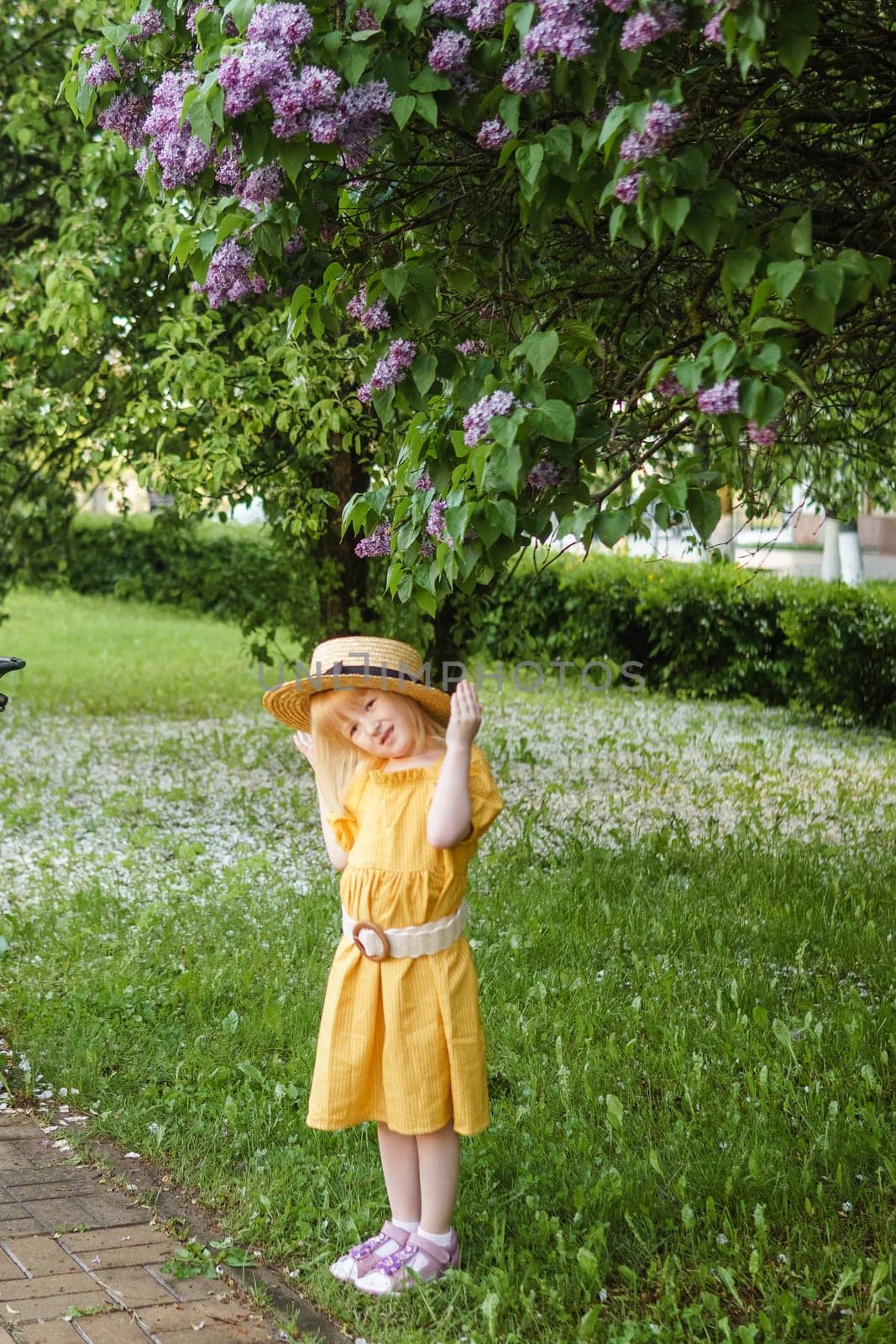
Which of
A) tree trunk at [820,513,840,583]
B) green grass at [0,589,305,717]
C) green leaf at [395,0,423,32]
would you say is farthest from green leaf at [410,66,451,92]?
tree trunk at [820,513,840,583]

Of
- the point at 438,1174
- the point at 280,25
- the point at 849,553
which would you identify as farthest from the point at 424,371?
the point at 849,553

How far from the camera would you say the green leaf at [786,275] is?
2461mm

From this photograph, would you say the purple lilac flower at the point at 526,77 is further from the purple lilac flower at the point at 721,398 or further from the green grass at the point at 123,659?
the green grass at the point at 123,659

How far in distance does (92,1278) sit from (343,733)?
139 centimetres

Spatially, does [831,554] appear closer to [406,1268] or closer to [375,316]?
[375,316]

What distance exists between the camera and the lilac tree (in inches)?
99.0

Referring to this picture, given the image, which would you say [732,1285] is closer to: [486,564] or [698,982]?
[486,564]

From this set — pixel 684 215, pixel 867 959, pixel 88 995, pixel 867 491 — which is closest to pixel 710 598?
pixel 867 491

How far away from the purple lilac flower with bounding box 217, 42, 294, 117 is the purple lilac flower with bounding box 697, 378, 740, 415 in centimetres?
99

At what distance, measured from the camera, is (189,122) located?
2910 mm

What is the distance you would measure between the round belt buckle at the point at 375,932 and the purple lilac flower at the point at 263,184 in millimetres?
1585

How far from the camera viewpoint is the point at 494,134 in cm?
284

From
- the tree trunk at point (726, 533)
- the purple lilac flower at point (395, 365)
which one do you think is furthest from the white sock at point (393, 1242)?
the purple lilac flower at point (395, 365)

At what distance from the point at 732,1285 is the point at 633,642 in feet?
37.4
